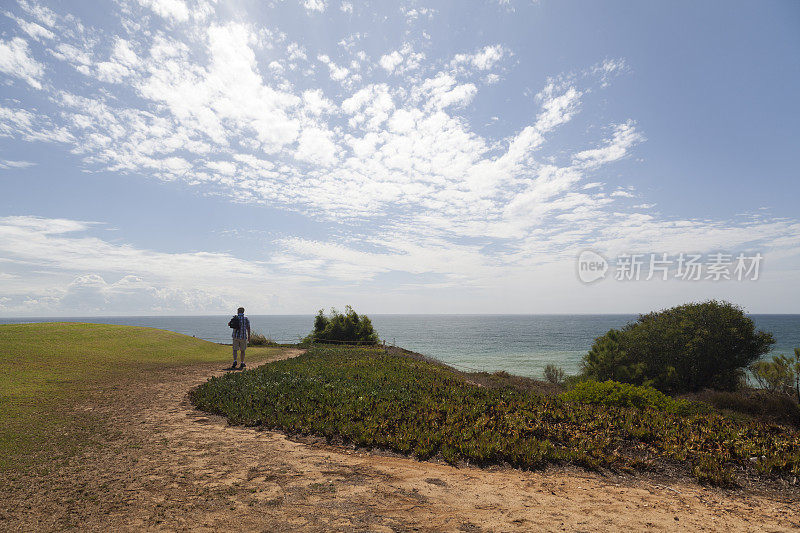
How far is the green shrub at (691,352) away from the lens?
25.1 meters

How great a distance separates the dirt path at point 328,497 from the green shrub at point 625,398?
5.44 metres

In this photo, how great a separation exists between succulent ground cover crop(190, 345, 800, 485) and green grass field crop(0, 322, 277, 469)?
3.45m

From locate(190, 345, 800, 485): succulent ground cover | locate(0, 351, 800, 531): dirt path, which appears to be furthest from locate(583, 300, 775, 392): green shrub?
locate(0, 351, 800, 531): dirt path

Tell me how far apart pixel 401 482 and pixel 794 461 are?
26.5 feet

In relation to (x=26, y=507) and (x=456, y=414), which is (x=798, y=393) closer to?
(x=456, y=414)

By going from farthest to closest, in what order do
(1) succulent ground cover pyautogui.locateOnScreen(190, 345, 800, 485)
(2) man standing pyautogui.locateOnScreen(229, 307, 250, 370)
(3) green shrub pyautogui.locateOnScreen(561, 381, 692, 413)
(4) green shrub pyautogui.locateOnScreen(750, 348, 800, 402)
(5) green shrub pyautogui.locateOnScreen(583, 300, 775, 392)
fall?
1. (5) green shrub pyautogui.locateOnScreen(583, 300, 775, 392)
2. (2) man standing pyautogui.locateOnScreen(229, 307, 250, 370)
3. (4) green shrub pyautogui.locateOnScreen(750, 348, 800, 402)
4. (3) green shrub pyautogui.locateOnScreen(561, 381, 692, 413)
5. (1) succulent ground cover pyautogui.locateOnScreen(190, 345, 800, 485)

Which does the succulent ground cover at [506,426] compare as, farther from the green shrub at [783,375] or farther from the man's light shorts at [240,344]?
the green shrub at [783,375]

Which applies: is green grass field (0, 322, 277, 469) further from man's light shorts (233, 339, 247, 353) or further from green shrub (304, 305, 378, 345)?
green shrub (304, 305, 378, 345)

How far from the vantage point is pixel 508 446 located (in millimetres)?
7828

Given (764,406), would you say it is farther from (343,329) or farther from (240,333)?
(343,329)

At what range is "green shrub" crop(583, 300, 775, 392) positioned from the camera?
25.1m

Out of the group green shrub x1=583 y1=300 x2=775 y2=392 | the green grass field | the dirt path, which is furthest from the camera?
green shrub x1=583 y1=300 x2=775 y2=392

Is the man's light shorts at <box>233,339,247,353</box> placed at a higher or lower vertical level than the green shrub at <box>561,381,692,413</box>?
higher

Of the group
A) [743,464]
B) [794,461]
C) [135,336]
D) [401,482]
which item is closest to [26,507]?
[401,482]
